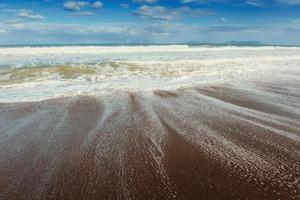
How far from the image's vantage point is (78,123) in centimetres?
1162

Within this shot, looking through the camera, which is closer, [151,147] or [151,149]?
[151,149]

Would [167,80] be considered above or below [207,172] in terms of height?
below

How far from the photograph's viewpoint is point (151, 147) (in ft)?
29.5

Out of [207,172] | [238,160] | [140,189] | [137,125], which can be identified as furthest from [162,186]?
[137,125]

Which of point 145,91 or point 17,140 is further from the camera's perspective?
point 145,91

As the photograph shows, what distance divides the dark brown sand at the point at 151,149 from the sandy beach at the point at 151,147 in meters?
0.02

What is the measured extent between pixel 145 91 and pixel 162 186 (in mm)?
11547

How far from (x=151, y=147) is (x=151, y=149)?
16 cm

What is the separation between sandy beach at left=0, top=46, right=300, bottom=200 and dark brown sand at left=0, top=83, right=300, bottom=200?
0.06ft

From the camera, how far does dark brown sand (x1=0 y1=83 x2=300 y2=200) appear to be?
6.57 metres

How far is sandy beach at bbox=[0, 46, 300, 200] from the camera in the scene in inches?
259

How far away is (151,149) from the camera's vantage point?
8.82 metres

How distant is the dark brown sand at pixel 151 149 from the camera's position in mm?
6570

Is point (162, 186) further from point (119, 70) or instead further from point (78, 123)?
point (119, 70)
